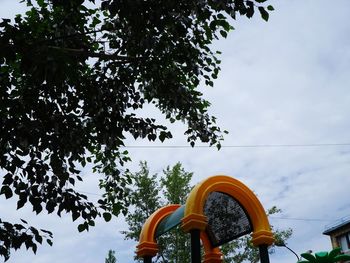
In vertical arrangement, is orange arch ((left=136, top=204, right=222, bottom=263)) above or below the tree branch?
below

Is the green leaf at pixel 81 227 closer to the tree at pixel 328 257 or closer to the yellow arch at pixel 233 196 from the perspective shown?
the yellow arch at pixel 233 196

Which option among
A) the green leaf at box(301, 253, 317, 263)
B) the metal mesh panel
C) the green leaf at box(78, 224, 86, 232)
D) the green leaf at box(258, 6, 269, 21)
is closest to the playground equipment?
the metal mesh panel

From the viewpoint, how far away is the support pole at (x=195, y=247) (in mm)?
5909

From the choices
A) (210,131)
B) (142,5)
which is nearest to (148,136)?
(210,131)

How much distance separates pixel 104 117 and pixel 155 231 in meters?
2.83

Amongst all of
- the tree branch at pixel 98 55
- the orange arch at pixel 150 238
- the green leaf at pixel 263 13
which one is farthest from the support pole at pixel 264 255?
the green leaf at pixel 263 13

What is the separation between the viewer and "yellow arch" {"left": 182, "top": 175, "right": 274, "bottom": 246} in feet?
20.5

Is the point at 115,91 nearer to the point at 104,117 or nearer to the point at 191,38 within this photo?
the point at 104,117

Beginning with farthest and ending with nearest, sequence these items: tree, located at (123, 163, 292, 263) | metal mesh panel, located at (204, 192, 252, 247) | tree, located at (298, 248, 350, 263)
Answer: tree, located at (123, 163, 292, 263), metal mesh panel, located at (204, 192, 252, 247), tree, located at (298, 248, 350, 263)

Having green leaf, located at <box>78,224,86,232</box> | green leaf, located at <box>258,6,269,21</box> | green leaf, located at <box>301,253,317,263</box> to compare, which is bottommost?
green leaf, located at <box>78,224,86,232</box>

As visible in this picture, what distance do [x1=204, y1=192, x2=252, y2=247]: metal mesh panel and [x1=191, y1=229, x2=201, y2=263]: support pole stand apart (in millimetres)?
1222

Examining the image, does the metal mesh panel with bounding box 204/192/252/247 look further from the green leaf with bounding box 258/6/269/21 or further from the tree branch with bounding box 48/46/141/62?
the green leaf with bounding box 258/6/269/21

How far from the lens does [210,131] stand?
6828 millimetres

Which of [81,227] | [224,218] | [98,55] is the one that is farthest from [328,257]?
[98,55]
